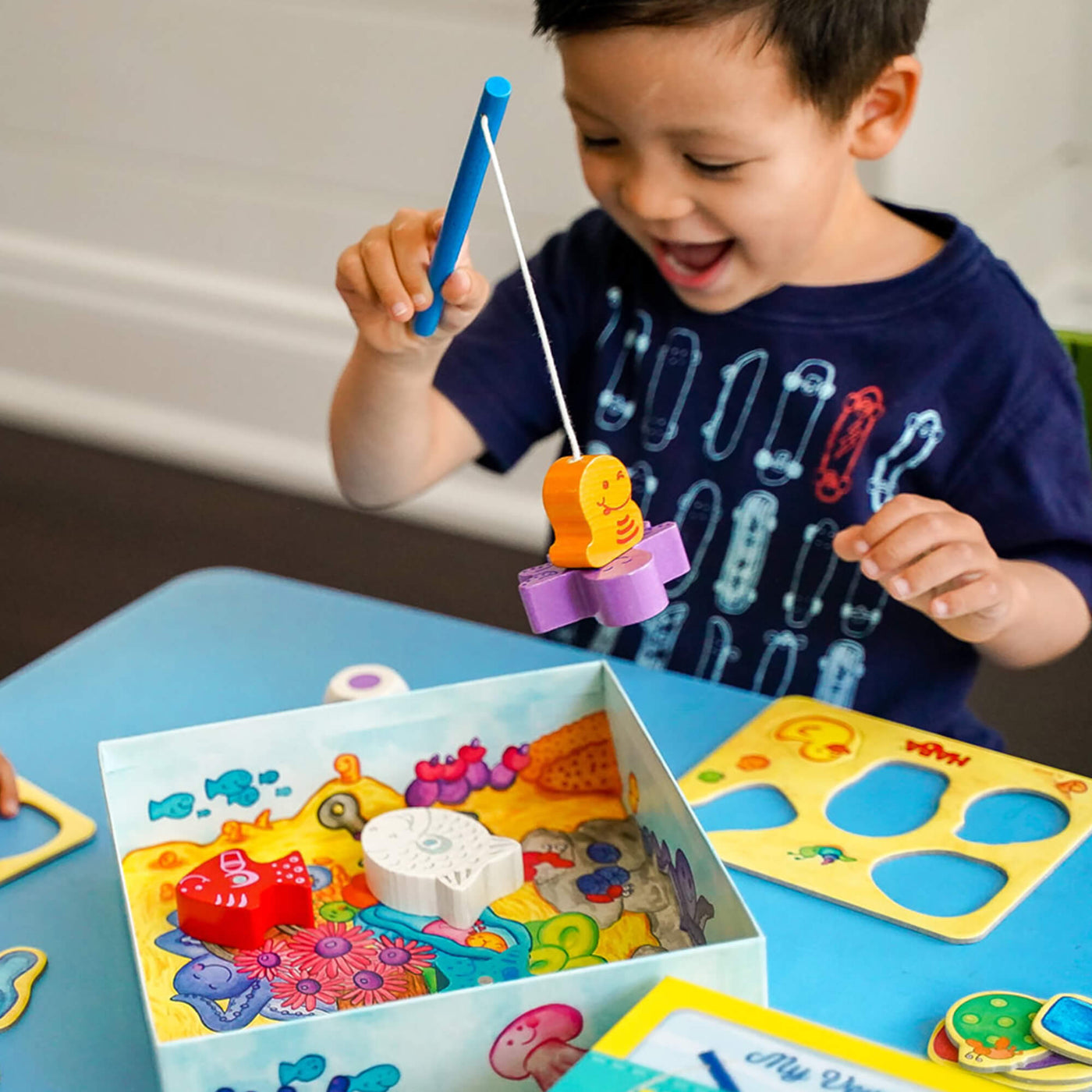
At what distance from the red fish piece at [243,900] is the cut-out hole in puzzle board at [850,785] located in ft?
0.63

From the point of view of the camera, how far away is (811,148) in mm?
828

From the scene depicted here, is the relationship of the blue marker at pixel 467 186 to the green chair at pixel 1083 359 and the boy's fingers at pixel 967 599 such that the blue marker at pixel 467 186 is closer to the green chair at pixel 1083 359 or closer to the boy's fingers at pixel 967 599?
the boy's fingers at pixel 967 599

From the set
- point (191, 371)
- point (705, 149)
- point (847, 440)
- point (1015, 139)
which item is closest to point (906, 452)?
point (847, 440)

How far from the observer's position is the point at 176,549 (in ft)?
7.39

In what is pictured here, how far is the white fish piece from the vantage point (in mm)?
600

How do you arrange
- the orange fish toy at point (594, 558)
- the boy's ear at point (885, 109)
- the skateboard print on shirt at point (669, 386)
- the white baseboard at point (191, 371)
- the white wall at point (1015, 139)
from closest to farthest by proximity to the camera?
the orange fish toy at point (594, 558)
the boy's ear at point (885, 109)
the skateboard print on shirt at point (669, 386)
the white wall at point (1015, 139)
the white baseboard at point (191, 371)

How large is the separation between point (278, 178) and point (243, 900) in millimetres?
1894

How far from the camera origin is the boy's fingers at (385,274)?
0.69m

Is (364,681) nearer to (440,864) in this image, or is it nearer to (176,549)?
(440,864)

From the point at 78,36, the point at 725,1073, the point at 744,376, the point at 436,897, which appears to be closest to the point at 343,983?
the point at 436,897

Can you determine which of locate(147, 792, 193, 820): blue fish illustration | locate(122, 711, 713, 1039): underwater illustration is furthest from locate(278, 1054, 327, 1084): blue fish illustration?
locate(147, 792, 193, 820): blue fish illustration

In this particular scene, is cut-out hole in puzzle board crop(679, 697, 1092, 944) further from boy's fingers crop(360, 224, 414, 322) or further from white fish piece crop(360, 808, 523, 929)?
boy's fingers crop(360, 224, 414, 322)

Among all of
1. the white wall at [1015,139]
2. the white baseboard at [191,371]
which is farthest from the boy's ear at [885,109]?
the white baseboard at [191,371]

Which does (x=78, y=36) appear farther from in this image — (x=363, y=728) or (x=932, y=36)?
(x=363, y=728)
